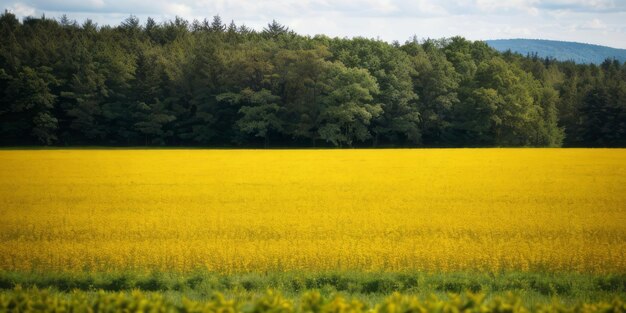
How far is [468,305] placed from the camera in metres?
6.58

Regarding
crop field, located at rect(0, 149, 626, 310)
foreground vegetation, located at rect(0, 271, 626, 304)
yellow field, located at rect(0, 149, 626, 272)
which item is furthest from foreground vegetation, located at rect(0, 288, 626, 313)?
yellow field, located at rect(0, 149, 626, 272)

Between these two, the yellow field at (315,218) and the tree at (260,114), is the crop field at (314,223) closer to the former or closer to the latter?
the yellow field at (315,218)

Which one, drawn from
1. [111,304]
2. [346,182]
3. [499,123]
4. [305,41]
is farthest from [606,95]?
[111,304]

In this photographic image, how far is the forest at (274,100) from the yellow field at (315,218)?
32584mm

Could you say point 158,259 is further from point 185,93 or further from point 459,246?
point 185,93

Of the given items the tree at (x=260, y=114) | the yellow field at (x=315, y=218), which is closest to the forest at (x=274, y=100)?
the tree at (x=260, y=114)

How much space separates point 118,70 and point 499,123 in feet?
153

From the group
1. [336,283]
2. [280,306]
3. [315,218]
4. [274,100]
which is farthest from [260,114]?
[280,306]

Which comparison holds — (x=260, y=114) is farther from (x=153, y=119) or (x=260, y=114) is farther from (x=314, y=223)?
(x=314, y=223)

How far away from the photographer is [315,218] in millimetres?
18062

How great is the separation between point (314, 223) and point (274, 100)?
5042cm

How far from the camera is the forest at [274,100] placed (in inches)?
2596

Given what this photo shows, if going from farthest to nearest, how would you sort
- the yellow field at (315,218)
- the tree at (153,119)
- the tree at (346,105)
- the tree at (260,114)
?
1. the tree at (153,119)
2. the tree at (260,114)
3. the tree at (346,105)
4. the yellow field at (315,218)

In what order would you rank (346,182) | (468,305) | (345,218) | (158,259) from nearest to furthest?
(468,305), (158,259), (345,218), (346,182)
